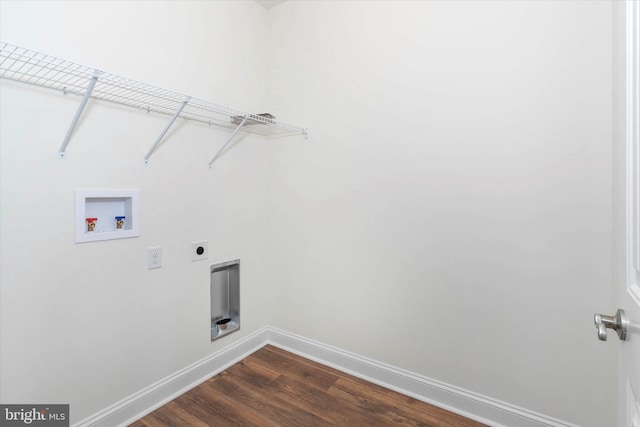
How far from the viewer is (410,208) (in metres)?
1.75

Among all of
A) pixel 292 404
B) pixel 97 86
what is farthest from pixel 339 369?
pixel 97 86

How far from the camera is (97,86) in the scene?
1.40 metres

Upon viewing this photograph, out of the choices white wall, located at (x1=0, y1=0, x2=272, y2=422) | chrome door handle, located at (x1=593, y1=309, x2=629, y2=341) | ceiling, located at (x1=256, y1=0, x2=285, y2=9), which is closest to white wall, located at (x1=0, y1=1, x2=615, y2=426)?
white wall, located at (x1=0, y1=0, x2=272, y2=422)

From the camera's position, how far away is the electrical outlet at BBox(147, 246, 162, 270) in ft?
5.40

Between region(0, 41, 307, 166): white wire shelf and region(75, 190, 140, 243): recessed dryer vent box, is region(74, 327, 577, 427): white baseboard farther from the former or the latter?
region(0, 41, 307, 166): white wire shelf

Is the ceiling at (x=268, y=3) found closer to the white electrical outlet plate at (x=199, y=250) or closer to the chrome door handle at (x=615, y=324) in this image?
the white electrical outlet plate at (x=199, y=250)

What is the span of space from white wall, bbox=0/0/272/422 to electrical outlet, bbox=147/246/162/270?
0.12 ft

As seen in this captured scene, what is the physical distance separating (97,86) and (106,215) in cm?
66

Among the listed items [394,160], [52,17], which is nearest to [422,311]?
[394,160]

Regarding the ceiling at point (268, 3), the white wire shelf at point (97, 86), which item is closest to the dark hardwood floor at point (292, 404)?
the white wire shelf at point (97, 86)

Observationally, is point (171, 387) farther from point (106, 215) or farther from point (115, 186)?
point (115, 186)

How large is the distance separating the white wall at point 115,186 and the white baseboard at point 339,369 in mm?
Result: 70

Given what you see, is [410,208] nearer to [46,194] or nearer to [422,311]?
[422,311]

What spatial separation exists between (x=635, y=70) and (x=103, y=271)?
2.09m
